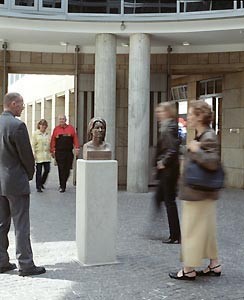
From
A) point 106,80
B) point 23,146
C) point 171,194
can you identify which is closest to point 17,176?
point 23,146

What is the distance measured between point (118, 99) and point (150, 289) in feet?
33.9

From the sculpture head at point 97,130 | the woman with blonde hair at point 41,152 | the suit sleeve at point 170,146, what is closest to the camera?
the sculpture head at point 97,130

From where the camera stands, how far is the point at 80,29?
13.2 m

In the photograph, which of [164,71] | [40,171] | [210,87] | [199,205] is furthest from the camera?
[210,87]

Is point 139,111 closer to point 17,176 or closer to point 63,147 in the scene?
point 63,147

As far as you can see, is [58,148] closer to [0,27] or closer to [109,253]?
[0,27]

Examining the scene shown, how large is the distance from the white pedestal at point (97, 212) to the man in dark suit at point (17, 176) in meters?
0.66

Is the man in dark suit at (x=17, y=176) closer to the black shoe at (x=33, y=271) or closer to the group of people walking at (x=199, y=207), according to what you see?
the black shoe at (x=33, y=271)

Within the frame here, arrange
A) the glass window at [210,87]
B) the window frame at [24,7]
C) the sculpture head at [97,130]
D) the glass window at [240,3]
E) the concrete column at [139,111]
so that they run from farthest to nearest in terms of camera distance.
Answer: the glass window at [210,87]
the concrete column at [139,111]
the window frame at [24,7]
the glass window at [240,3]
the sculpture head at [97,130]

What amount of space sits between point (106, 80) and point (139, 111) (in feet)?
3.94

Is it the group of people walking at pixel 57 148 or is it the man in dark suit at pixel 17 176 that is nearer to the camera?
the man in dark suit at pixel 17 176

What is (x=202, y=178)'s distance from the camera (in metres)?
5.07

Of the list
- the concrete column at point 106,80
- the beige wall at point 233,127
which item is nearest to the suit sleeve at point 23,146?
the concrete column at point 106,80

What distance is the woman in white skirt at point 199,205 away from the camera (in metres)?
5.09
